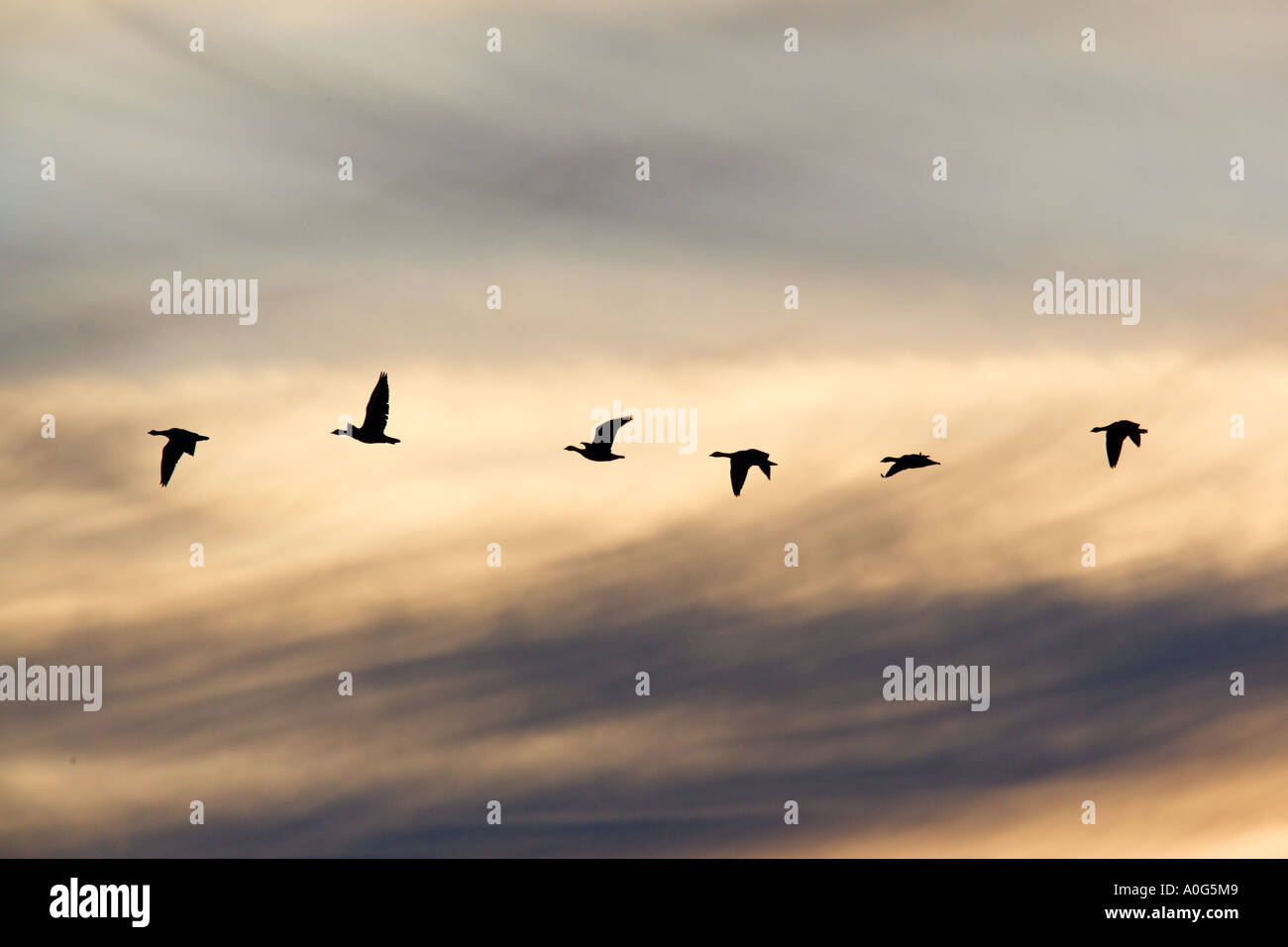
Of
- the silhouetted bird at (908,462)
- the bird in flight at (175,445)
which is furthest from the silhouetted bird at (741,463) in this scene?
the bird in flight at (175,445)

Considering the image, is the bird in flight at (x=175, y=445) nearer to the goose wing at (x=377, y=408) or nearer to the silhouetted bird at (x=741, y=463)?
the goose wing at (x=377, y=408)

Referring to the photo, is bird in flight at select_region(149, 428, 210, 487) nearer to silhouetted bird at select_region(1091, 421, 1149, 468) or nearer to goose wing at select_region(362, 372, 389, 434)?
goose wing at select_region(362, 372, 389, 434)

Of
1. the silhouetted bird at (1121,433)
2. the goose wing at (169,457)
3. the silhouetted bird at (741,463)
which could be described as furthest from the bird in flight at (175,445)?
the silhouetted bird at (1121,433)

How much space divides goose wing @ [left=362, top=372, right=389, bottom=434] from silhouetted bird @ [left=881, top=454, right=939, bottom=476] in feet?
70.5

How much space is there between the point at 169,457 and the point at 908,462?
32.0 meters

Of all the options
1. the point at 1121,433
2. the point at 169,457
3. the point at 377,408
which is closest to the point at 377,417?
the point at 377,408

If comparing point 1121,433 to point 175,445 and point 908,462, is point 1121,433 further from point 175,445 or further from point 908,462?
point 175,445

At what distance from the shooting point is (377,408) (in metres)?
72.6

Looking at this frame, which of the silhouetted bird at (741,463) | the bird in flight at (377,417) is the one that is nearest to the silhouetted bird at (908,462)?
the silhouetted bird at (741,463)

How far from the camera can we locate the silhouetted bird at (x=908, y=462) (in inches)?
2950

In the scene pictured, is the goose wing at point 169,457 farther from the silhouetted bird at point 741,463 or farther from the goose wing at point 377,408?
the silhouetted bird at point 741,463
